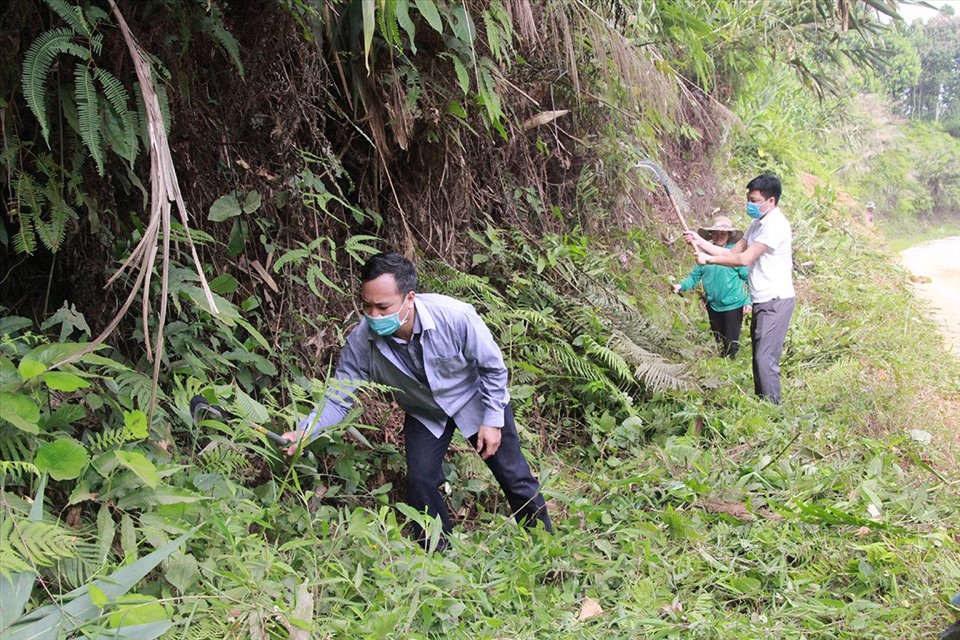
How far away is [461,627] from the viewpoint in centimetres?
284

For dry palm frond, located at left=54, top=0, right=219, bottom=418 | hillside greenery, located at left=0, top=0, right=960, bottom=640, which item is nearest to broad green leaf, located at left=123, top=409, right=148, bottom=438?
hillside greenery, located at left=0, top=0, right=960, bottom=640

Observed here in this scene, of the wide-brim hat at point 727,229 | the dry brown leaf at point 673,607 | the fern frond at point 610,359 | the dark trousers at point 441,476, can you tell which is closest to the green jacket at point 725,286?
the wide-brim hat at point 727,229

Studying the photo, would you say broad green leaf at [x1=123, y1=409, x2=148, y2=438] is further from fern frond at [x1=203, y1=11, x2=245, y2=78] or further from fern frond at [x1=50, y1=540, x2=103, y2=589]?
fern frond at [x1=203, y1=11, x2=245, y2=78]

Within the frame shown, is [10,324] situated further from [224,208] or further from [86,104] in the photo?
[224,208]

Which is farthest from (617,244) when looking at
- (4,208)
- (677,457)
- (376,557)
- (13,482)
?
(13,482)

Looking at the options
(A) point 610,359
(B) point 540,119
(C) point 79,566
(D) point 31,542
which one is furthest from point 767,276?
(D) point 31,542

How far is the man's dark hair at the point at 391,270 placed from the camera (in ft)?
10.2

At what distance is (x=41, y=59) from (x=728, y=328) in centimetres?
499

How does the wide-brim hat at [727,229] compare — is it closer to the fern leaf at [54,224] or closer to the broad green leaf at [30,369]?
the fern leaf at [54,224]

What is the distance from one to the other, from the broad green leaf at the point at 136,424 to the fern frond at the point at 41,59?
900 millimetres

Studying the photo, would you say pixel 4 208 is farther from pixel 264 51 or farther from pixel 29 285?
pixel 264 51

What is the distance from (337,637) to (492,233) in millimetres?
3372

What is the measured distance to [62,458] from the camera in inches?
92.4

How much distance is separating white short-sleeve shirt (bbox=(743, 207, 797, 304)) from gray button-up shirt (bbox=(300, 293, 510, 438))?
2.70 m
